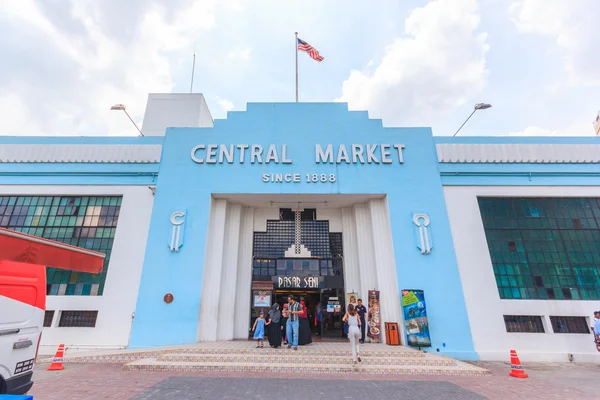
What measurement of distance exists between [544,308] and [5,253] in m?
16.5

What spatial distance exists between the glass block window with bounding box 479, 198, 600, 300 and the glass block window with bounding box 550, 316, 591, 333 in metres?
0.82

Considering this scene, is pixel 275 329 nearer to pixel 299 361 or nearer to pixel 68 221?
pixel 299 361

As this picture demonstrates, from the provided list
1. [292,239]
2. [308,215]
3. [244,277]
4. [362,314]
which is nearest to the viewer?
[362,314]

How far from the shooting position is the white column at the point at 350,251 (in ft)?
43.8

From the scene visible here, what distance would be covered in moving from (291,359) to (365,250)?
21.1ft

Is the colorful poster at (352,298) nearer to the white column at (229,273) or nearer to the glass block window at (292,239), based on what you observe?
the glass block window at (292,239)

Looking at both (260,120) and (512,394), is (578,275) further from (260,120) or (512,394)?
(260,120)

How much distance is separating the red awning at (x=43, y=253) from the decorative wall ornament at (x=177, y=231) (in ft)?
23.2

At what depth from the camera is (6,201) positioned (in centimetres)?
1319

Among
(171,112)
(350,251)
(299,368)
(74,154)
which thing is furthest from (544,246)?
(74,154)

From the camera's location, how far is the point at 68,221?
42.2 feet

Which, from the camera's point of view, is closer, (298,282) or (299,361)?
(299,361)

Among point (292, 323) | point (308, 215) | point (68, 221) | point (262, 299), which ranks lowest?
point (292, 323)

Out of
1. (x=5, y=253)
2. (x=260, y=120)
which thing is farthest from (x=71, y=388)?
(x=260, y=120)
